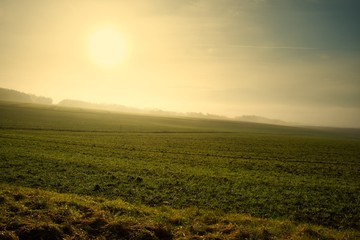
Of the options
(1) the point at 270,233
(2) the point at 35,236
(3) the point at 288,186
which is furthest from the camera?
(3) the point at 288,186

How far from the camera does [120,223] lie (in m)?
11.5

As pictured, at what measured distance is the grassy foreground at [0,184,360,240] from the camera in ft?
34.9

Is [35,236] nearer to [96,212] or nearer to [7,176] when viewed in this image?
[96,212]

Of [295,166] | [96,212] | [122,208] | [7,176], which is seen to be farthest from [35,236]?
[295,166]

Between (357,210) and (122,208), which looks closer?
(122,208)

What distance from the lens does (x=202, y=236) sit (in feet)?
36.6

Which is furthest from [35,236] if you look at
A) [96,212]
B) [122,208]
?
[122,208]

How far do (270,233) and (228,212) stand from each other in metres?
3.62

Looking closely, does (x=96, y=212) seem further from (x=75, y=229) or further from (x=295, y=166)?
(x=295, y=166)

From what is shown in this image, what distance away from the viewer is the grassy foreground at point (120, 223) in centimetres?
1063

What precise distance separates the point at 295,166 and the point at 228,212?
21432 mm

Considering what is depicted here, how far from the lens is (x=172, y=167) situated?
2752cm

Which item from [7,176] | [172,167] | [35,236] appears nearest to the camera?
[35,236]

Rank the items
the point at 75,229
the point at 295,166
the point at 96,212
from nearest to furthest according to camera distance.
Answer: the point at 75,229
the point at 96,212
the point at 295,166
